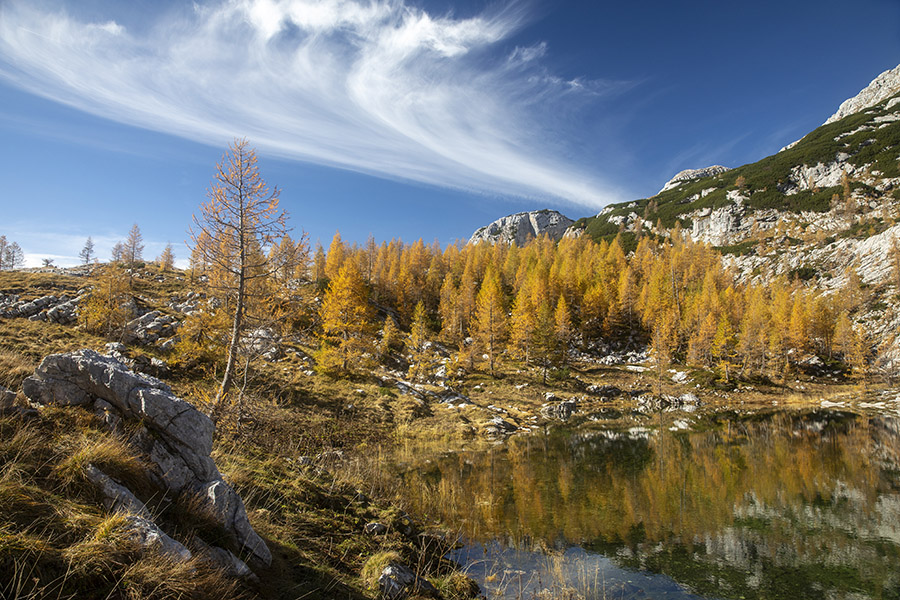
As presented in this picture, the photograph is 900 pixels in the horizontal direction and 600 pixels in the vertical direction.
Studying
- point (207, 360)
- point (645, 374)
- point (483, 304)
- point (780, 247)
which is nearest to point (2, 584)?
point (207, 360)

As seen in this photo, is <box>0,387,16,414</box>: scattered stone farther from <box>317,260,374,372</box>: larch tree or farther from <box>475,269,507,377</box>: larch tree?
<box>475,269,507,377</box>: larch tree

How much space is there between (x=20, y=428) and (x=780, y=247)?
150 metres

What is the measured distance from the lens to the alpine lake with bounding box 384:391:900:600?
10.2 meters

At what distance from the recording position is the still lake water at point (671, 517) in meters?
10.2

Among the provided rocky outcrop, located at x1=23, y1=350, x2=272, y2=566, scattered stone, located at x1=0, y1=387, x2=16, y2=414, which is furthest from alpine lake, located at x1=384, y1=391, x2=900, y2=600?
scattered stone, located at x1=0, y1=387, x2=16, y2=414

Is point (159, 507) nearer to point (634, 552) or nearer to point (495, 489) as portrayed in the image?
point (634, 552)

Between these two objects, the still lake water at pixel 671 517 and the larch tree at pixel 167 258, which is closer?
the still lake water at pixel 671 517

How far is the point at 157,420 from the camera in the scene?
6.57 metres

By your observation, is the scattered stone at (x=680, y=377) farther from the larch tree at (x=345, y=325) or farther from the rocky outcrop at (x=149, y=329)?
the rocky outcrop at (x=149, y=329)

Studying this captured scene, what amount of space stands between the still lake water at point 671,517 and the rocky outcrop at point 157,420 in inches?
247

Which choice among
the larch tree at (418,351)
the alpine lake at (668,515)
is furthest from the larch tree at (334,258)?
the alpine lake at (668,515)

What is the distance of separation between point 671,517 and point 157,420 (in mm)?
16716

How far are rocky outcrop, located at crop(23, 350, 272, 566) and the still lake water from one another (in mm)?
6270

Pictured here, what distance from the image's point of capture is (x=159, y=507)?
18.6 feet
